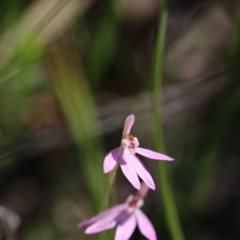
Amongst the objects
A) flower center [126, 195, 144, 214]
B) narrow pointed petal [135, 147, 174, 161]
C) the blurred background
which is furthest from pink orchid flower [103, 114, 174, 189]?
the blurred background

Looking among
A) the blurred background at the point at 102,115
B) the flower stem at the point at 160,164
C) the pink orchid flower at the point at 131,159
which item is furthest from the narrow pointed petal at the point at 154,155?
the blurred background at the point at 102,115

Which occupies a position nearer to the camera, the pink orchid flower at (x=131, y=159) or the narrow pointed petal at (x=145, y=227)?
the pink orchid flower at (x=131, y=159)

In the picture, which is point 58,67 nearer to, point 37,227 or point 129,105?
point 129,105

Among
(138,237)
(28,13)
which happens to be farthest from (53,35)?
(138,237)

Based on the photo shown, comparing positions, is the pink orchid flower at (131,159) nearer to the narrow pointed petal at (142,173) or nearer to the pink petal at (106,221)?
the narrow pointed petal at (142,173)

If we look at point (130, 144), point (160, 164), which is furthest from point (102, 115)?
point (130, 144)

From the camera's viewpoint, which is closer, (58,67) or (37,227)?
(58,67)

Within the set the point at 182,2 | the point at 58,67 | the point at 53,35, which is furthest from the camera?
the point at 182,2
